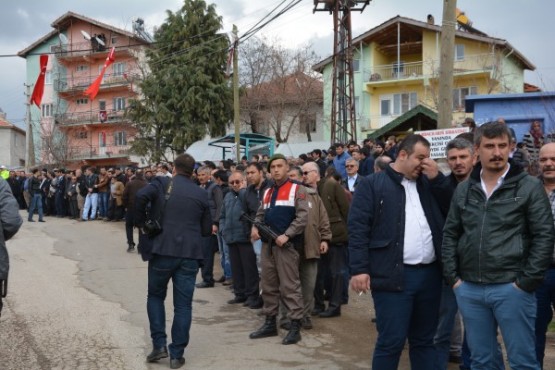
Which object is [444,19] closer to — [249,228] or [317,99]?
[249,228]

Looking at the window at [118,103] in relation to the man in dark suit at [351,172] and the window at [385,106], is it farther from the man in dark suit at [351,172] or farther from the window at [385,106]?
the man in dark suit at [351,172]

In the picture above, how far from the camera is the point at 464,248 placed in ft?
Result: 13.2

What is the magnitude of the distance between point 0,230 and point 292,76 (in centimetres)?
4155

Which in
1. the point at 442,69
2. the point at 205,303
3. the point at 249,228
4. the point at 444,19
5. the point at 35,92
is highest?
the point at 35,92

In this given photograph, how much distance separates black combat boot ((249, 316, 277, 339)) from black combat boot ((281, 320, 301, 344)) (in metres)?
0.29

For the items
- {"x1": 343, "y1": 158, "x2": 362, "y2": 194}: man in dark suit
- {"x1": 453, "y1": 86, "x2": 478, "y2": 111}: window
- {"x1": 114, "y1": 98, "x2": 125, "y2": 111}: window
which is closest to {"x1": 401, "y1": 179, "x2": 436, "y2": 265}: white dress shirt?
{"x1": 343, "y1": 158, "x2": 362, "y2": 194}: man in dark suit

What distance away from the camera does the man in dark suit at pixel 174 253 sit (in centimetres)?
597

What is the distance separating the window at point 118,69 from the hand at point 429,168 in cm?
5244

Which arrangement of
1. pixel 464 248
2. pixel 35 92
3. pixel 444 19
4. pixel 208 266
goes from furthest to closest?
1. pixel 35 92
2. pixel 208 266
3. pixel 444 19
4. pixel 464 248

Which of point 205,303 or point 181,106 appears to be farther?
point 181,106

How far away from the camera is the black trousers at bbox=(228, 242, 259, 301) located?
347 inches

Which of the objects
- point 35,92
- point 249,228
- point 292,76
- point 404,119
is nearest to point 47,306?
point 249,228

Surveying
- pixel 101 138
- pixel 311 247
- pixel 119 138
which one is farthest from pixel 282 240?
pixel 101 138

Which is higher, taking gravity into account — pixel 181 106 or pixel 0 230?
pixel 181 106
